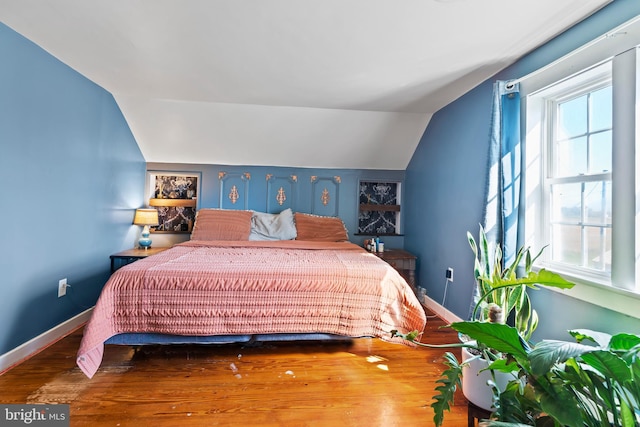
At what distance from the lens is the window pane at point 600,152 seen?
5.12 feet

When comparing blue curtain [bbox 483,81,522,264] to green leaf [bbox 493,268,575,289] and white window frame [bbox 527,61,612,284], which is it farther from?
green leaf [bbox 493,268,575,289]

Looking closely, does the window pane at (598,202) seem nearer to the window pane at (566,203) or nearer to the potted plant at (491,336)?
the window pane at (566,203)

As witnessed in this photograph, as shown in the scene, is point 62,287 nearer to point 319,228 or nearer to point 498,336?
point 319,228

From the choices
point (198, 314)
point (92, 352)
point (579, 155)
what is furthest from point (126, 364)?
point (579, 155)

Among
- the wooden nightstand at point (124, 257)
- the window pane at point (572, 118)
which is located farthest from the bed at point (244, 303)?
the window pane at point (572, 118)

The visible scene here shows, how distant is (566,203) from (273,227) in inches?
112

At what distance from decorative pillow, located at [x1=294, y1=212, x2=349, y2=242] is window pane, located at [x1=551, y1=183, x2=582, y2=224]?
2198 millimetres

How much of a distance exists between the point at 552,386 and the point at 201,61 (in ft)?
8.79

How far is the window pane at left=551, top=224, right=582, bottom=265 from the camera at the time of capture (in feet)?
5.73

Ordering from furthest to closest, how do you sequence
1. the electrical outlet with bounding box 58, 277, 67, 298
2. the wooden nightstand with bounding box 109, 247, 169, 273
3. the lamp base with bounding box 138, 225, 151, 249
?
the lamp base with bounding box 138, 225, 151, 249
the wooden nightstand with bounding box 109, 247, 169, 273
the electrical outlet with bounding box 58, 277, 67, 298

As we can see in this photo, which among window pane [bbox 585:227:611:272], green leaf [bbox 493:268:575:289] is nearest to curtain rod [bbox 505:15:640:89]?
window pane [bbox 585:227:611:272]

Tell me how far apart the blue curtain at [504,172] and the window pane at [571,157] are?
0.22 meters

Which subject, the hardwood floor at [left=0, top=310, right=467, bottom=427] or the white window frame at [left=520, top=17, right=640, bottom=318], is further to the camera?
the hardwood floor at [left=0, top=310, right=467, bottom=427]

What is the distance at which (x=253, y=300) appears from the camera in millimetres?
1979
